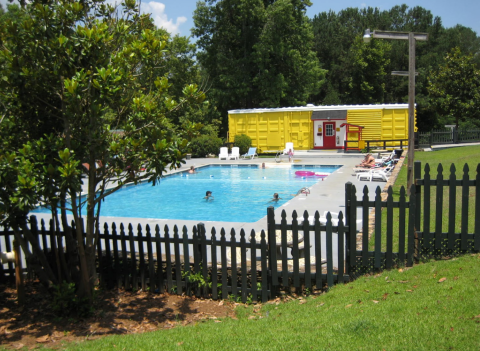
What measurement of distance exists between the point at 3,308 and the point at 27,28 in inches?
152

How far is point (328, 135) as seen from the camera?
3425 cm

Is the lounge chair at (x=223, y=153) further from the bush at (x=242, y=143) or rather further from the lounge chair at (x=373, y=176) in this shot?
the lounge chair at (x=373, y=176)

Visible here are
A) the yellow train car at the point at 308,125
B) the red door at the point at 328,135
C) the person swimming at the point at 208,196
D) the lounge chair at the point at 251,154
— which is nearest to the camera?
the person swimming at the point at 208,196

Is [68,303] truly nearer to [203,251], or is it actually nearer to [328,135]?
[203,251]

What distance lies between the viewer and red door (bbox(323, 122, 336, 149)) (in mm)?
34000

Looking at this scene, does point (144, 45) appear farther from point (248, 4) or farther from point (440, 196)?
point (248, 4)

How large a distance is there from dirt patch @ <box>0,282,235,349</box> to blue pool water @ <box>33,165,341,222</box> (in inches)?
328

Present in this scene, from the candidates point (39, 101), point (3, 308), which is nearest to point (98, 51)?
point (39, 101)

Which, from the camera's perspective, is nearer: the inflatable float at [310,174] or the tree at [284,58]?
the inflatable float at [310,174]

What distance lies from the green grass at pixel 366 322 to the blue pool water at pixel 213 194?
29.9 ft

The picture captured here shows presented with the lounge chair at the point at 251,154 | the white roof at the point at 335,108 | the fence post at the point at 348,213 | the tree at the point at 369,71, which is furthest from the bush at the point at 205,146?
the fence post at the point at 348,213

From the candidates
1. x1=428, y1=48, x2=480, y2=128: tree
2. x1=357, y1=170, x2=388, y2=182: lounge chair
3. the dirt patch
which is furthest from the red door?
the dirt patch

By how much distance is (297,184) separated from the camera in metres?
21.1

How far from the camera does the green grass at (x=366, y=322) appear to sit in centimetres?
412
